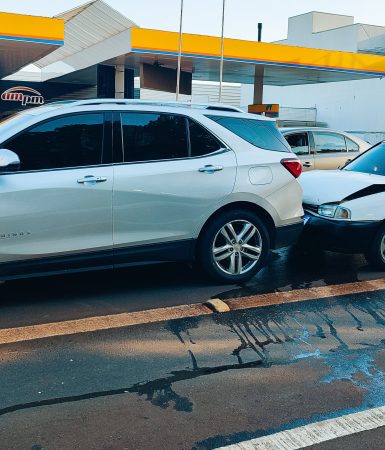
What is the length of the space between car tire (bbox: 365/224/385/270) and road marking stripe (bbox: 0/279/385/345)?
457mm

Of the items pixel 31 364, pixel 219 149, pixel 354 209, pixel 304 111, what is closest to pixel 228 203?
pixel 219 149

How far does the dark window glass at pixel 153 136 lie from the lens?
5031 mm

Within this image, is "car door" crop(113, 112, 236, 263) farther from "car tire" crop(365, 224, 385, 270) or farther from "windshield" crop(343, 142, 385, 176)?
"windshield" crop(343, 142, 385, 176)

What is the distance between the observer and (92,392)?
3359mm

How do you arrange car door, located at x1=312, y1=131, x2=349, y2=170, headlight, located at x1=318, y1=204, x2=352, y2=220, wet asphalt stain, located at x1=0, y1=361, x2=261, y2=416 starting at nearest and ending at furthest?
wet asphalt stain, located at x1=0, y1=361, x2=261, y2=416 < headlight, located at x1=318, y1=204, x2=352, y2=220 < car door, located at x1=312, y1=131, x2=349, y2=170

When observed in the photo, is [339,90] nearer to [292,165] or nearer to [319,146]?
[319,146]

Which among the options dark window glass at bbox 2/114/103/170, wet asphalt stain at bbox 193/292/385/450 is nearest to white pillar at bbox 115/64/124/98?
dark window glass at bbox 2/114/103/170

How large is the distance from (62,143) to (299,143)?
7187mm

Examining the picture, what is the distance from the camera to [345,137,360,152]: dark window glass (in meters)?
11.7

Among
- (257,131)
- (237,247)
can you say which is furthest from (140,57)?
Answer: (237,247)

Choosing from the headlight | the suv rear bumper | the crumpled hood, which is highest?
the crumpled hood

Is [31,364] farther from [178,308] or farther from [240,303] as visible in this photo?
[240,303]

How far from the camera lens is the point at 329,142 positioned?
452 inches

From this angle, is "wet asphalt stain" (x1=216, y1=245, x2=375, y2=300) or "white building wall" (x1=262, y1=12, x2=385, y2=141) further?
"white building wall" (x1=262, y1=12, x2=385, y2=141)
